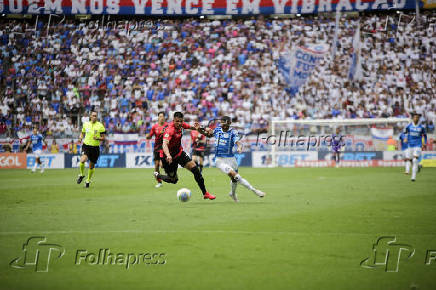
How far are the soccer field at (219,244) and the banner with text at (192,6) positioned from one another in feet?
104

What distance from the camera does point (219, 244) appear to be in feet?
24.3

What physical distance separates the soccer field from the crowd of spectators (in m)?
23.5

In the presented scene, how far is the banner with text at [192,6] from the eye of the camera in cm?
4206

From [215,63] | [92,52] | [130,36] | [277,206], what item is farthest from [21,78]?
[277,206]

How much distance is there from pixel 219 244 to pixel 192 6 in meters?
37.9

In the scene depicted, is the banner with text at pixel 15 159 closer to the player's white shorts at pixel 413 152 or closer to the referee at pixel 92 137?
the referee at pixel 92 137

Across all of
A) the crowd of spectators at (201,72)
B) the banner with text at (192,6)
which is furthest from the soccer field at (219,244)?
the banner with text at (192,6)

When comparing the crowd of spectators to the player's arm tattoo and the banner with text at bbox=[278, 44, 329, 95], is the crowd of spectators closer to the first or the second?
the banner with text at bbox=[278, 44, 329, 95]

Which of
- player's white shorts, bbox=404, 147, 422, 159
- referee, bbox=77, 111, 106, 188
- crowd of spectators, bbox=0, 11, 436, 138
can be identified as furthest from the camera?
crowd of spectators, bbox=0, 11, 436, 138

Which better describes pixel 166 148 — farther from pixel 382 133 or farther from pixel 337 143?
pixel 382 133

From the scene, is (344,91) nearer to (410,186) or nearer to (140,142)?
(140,142)

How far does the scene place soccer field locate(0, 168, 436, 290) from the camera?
5.55 m

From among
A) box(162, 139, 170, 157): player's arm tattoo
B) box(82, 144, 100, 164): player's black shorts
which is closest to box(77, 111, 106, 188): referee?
box(82, 144, 100, 164): player's black shorts

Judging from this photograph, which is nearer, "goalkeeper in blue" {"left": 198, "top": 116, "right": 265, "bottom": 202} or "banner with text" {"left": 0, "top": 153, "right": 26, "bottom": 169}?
"goalkeeper in blue" {"left": 198, "top": 116, "right": 265, "bottom": 202}
